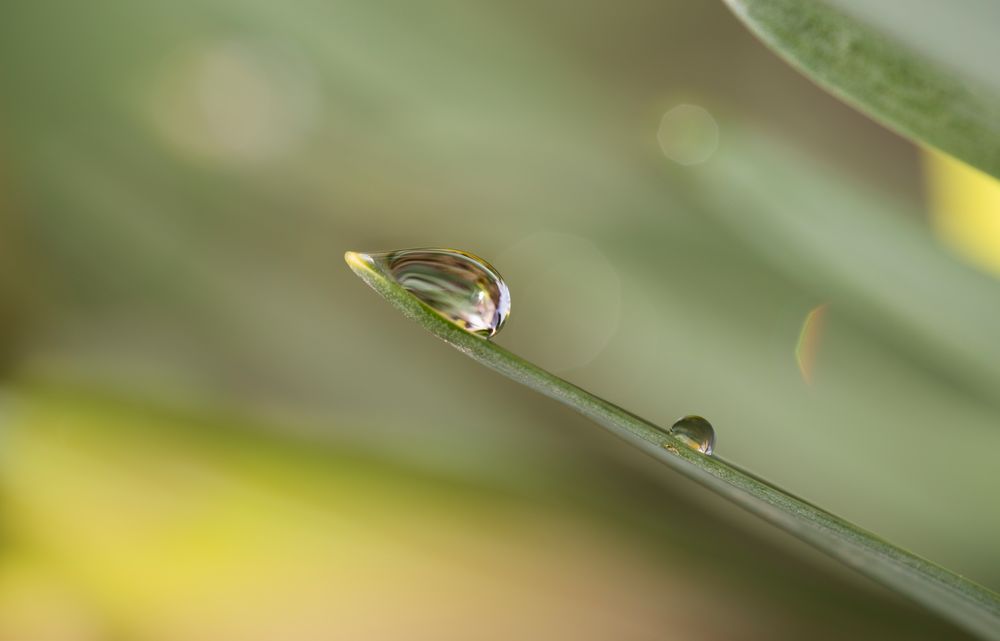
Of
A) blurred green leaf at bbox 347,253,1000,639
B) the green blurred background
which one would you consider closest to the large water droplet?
blurred green leaf at bbox 347,253,1000,639

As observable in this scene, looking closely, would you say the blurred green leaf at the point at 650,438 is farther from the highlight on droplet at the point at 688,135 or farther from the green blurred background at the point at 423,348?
the highlight on droplet at the point at 688,135

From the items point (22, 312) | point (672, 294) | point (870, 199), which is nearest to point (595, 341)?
point (672, 294)

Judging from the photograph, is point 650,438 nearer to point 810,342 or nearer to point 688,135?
point 810,342

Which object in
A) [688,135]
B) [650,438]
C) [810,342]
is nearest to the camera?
[650,438]

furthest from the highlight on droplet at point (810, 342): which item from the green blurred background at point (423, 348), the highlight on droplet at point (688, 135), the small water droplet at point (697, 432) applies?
the small water droplet at point (697, 432)

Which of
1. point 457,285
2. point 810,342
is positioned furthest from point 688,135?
point 457,285

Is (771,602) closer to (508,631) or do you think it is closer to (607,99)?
(508,631)

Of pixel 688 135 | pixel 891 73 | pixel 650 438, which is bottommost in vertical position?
pixel 650 438

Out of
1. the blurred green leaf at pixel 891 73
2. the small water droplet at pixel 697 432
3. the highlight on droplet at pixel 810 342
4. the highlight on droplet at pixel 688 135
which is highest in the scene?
the highlight on droplet at pixel 688 135
